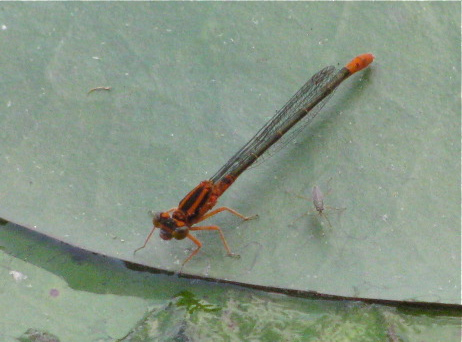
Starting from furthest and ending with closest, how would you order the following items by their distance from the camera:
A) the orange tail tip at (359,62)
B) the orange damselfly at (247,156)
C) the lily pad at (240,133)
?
the orange tail tip at (359,62) < the orange damselfly at (247,156) < the lily pad at (240,133)

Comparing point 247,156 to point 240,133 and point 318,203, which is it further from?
point 318,203

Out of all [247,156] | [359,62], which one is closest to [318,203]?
[247,156]

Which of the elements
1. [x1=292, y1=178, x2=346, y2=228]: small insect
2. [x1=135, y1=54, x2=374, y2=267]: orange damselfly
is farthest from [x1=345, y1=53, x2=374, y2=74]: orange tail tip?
[x1=292, y1=178, x2=346, y2=228]: small insect

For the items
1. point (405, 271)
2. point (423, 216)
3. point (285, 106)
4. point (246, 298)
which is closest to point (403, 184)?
point (423, 216)

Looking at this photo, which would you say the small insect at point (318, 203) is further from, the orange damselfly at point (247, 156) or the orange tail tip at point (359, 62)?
the orange tail tip at point (359, 62)

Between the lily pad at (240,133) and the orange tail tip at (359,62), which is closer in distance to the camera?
the lily pad at (240,133)

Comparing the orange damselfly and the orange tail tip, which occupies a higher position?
the orange tail tip

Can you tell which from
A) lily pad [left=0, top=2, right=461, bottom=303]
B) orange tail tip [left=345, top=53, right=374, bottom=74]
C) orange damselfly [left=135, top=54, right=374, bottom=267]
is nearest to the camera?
lily pad [left=0, top=2, right=461, bottom=303]

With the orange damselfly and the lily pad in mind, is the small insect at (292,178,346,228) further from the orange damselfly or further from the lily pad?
the orange damselfly

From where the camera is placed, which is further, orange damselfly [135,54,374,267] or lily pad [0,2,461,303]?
orange damselfly [135,54,374,267]

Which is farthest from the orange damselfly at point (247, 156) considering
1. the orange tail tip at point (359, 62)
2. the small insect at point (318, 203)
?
the small insect at point (318, 203)
